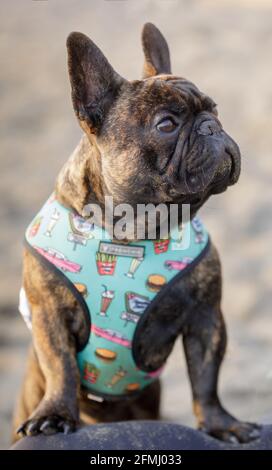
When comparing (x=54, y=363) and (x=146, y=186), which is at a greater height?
(x=146, y=186)

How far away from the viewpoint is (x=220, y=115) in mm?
4918

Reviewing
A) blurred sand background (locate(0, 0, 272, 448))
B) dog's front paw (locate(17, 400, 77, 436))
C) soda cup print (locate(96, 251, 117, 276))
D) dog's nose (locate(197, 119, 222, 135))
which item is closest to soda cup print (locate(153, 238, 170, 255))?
soda cup print (locate(96, 251, 117, 276))

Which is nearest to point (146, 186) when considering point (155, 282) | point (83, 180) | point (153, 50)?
point (83, 180)

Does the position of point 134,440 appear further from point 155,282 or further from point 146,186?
point 146,186

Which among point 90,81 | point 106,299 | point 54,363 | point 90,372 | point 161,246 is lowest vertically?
point 90,372

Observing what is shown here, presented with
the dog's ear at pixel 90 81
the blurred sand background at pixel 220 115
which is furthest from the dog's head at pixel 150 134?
the blurred sand background at pixel 220 115

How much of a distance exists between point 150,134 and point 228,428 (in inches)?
34.1

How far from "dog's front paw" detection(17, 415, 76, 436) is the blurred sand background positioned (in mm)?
625

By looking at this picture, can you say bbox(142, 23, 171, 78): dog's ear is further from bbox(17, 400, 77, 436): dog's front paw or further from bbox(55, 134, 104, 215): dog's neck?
bbox(17, 400, 77, 436): dog's front paw

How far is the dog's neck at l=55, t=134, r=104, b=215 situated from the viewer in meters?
2.41

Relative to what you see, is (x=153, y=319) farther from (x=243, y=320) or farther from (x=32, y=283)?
(x=243, y=320)

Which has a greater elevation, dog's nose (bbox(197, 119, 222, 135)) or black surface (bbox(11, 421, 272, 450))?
dog's nose (bbox(197, 119, 222, 135))

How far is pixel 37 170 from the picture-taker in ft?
16.6

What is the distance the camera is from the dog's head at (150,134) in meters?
2.23
